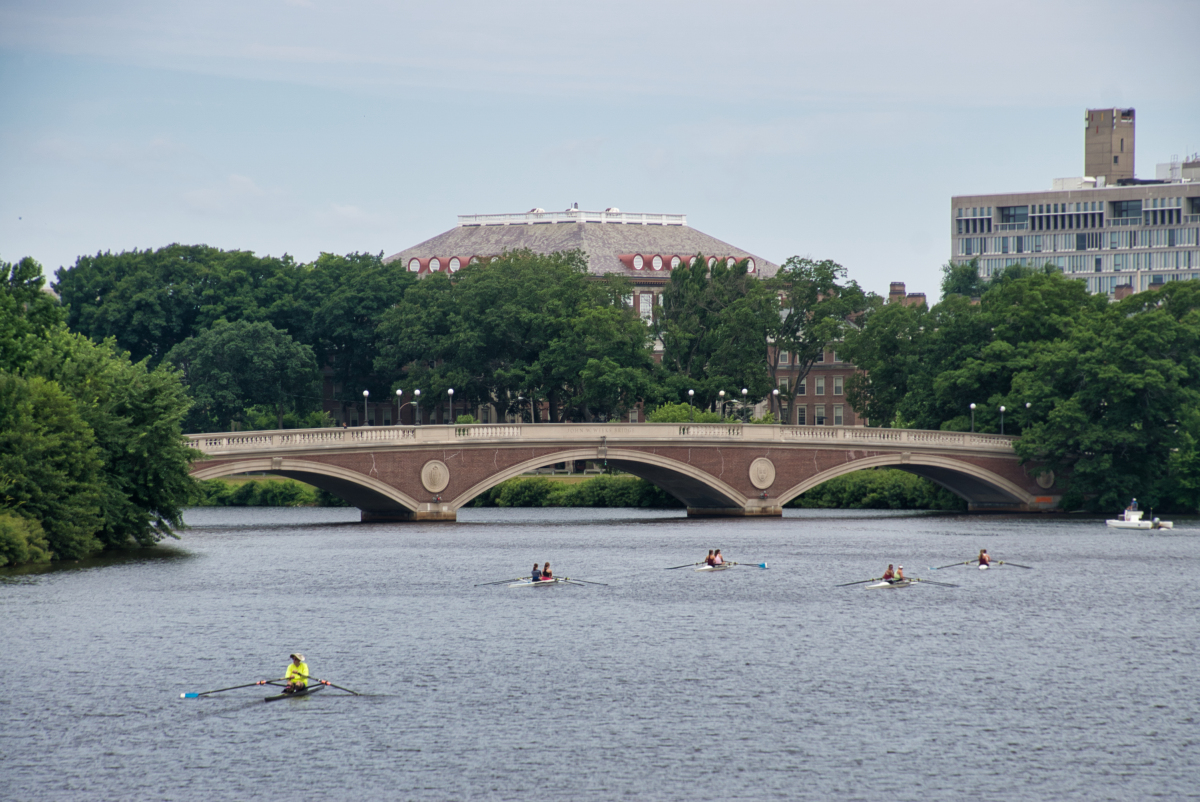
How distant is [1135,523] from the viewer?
79000mm

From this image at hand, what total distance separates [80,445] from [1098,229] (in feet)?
528

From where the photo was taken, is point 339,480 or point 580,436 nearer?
point 339,480

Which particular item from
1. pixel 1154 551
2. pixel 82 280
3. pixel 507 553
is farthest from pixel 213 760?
pixel 82 280

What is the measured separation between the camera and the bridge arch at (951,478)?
85.4m

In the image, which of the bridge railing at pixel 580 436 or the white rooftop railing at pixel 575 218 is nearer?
the bridge railing at pixel 580 436

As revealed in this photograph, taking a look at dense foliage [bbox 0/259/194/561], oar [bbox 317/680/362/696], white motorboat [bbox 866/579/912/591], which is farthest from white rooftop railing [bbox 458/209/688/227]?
oar [bbox 317/680/362/696]

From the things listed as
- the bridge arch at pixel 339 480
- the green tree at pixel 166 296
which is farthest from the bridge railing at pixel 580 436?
the green tree at pixel 166 296

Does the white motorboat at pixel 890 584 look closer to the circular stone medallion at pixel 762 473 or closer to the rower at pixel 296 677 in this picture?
the rower at pixel 296 677

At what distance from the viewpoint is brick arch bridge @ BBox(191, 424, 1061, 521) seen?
73.1 metres

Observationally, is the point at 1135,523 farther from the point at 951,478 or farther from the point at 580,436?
the point at 580,436

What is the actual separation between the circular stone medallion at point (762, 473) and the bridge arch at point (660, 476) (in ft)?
3.68

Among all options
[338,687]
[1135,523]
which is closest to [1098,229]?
[1135,523]

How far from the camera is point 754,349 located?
114 metres

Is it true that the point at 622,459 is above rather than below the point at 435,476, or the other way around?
above
